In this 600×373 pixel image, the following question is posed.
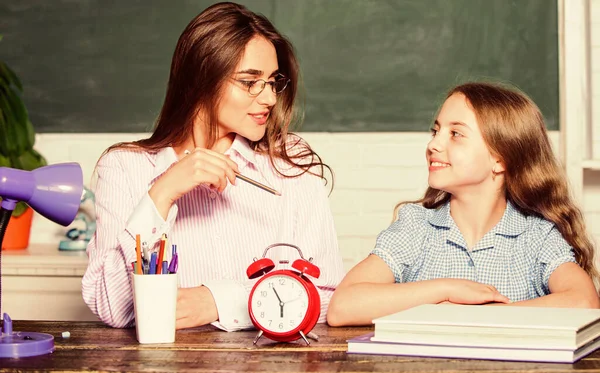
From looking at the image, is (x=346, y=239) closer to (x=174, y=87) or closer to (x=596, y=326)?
(x=174, y=87)

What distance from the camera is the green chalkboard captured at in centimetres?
305

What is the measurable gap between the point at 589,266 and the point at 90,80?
2120 millimetres

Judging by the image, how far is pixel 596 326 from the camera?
4.35 ft

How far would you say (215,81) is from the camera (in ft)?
6.47

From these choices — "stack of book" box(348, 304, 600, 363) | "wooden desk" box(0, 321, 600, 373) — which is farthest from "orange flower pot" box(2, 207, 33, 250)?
"stack of book" box(348, 304, 600, 363)

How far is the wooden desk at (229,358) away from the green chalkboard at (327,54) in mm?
1695

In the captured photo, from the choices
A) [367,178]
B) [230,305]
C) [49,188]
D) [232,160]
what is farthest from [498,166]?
[367,178]

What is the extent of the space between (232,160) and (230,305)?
1.45 ft

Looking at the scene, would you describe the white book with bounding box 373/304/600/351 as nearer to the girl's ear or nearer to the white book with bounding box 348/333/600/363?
the white book with bounding box 348/333/600/363

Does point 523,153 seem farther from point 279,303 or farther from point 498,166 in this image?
point 279,303

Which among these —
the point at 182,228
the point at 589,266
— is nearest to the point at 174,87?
the point at 182,228

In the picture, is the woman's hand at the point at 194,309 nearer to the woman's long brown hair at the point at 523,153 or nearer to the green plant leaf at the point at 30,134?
the woman's long brown hair at the point at 523,153

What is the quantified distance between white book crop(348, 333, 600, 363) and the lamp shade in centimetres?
50

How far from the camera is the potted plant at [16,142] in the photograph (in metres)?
3.09
